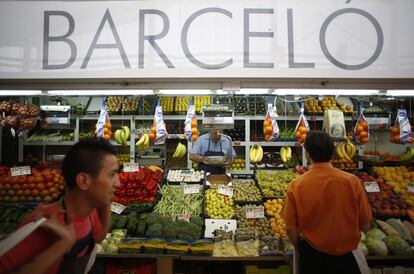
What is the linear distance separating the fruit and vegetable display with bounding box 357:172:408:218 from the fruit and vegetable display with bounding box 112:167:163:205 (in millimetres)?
3264

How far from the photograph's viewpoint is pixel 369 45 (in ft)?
7.64

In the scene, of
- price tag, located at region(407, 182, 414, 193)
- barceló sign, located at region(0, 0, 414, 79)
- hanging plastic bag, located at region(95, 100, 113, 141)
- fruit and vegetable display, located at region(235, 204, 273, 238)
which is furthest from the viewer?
price tag, located at region(407, 182, 414, 193)

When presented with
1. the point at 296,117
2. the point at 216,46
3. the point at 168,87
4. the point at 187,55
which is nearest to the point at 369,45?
the point at 216,46

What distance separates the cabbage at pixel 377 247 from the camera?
3402 mm

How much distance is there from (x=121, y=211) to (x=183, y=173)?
135cm

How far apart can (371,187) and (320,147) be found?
7.57 ft

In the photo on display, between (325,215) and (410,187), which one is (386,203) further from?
(325,215)

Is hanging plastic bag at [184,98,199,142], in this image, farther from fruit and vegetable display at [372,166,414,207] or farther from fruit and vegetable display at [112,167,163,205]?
fruit and vegetable display at [372,166,414,207]

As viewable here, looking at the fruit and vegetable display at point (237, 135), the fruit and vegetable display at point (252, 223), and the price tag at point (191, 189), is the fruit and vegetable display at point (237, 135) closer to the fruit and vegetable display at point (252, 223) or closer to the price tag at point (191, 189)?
the price tag at point (191, 189)

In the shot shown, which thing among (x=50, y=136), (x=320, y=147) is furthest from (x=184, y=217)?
(x=50, y=136)

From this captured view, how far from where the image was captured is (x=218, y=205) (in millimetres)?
4270

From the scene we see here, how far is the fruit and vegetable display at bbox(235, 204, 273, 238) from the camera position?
3.84m

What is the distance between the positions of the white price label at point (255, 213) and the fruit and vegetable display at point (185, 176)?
118 cm

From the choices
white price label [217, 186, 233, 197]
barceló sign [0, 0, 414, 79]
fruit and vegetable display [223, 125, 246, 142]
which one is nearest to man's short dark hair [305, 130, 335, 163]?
barceló sign [0, 0, 414, 79]
